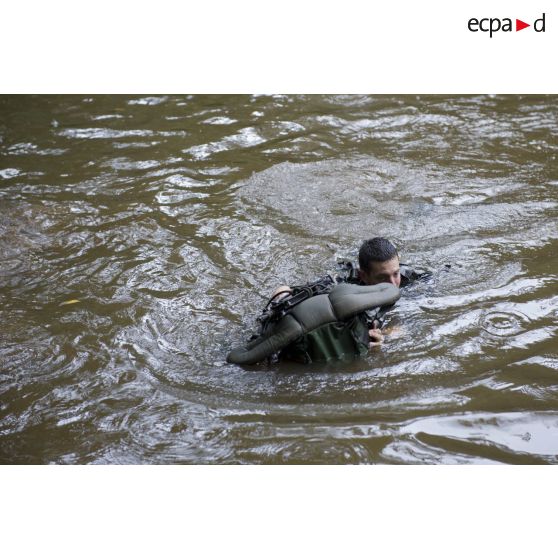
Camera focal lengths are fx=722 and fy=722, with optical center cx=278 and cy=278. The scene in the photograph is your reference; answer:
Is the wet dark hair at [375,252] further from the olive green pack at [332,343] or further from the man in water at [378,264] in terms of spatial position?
the olive green pack at [332,343]

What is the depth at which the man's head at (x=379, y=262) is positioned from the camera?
205 inches

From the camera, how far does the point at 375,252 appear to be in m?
5.25

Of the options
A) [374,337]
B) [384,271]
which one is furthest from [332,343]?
[384,271]

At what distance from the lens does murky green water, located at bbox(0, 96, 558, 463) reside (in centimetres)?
407

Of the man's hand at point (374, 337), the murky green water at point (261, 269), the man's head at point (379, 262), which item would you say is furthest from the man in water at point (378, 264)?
the murky green water at point (261, 269)

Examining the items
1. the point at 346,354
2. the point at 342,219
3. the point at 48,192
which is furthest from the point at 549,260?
the point at 48,192

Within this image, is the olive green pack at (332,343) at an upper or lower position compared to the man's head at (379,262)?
lower

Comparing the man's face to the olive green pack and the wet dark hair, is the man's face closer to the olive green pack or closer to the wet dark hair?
the wet dark hair

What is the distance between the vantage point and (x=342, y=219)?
286 inches

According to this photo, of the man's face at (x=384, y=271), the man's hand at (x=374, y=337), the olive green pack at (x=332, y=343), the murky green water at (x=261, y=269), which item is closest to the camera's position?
the murky green water at (x=261, y=269)

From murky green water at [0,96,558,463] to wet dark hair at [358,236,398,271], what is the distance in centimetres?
52

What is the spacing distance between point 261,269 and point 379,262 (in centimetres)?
148

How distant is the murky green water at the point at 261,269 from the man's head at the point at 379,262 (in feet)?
1.27

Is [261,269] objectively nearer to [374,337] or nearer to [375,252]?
[375,252]
